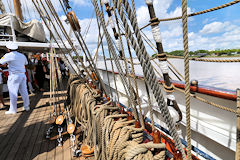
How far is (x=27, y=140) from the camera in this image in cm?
219

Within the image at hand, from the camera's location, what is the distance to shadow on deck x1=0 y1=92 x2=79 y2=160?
185cm

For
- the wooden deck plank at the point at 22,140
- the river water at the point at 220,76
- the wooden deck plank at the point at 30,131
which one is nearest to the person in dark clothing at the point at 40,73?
the wooden deck plank at the point at 30,131

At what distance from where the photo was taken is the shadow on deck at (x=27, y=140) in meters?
1.85

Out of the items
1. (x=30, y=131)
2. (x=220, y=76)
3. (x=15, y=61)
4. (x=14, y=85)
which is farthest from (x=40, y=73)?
(x=220, y=76)

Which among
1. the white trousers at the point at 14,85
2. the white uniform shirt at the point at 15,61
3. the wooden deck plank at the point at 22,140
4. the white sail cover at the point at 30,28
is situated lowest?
the wooden deck plank at the point at 22,140

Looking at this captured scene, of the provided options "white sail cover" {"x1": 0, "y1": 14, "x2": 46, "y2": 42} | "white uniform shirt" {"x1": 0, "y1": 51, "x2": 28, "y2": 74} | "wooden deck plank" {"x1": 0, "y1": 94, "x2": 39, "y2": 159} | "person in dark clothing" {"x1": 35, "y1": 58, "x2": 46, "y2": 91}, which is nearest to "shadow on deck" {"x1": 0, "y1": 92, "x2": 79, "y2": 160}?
"wooden deck plank" {"x1": 0, "y1": 94, "x2": 39, "y2": 159}

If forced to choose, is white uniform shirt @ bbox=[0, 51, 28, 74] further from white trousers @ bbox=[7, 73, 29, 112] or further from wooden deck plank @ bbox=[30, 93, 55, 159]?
wooden deck plank @ bbox=[30, 93, 55, 159]

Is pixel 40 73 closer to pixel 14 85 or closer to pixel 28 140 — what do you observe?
pixel 14 85

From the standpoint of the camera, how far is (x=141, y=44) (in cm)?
67

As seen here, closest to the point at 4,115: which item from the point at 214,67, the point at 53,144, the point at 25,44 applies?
the point at 53,144

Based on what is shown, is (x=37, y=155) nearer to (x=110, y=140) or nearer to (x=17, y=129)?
(x=17, y=129)

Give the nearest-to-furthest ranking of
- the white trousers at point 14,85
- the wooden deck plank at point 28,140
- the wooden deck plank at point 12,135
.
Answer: the wooden deck plank at point 28,140 → the wooden deck plank at point 12,135 → the white trousers at point 14,85

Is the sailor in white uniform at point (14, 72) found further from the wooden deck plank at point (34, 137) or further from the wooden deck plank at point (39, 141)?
the wooden deck plank at point (39, 141)

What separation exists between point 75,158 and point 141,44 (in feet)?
5.29
